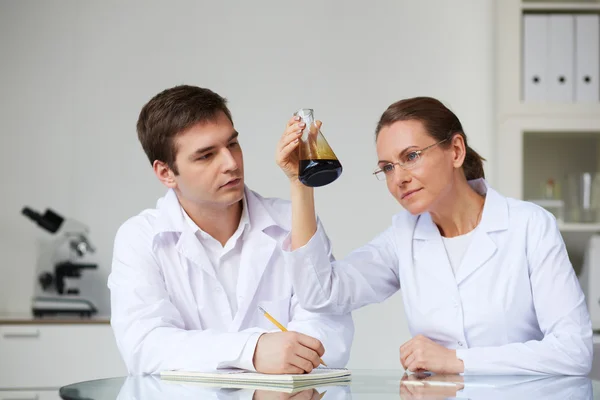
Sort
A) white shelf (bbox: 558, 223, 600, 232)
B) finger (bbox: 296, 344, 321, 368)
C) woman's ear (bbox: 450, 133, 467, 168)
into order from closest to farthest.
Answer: finger (bbox: 296, 344, 321, 368)
woman's ear (bbox: 450, 133, 467, 168)
white shelf (bbox: 558, 223, 600, 232)

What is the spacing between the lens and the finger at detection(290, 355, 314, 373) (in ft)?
4.95

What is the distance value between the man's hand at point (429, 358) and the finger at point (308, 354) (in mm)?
225

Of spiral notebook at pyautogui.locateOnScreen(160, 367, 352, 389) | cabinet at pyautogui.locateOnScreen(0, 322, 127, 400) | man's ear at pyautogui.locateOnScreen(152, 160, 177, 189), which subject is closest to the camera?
spiral notebook at pyautogui.locateOnScreen(160, 367, 352, 389)

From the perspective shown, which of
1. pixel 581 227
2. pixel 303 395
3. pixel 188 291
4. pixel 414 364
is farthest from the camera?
pixel 581 227

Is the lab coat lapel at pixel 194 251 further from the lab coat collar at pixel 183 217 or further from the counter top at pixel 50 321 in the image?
the counter top at pixel 50 321

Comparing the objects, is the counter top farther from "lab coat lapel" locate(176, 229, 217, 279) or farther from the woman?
the woman

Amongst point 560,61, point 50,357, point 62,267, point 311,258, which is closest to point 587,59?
point 560,61

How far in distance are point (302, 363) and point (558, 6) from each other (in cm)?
244

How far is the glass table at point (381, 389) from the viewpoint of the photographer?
1294 mm

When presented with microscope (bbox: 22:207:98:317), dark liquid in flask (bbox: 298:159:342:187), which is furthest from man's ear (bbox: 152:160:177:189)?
microscope (bbox: 22:207:98:317)

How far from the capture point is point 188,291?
1.94m

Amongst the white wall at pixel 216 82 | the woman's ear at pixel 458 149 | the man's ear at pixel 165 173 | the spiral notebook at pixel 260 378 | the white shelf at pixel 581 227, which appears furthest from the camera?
the white wall at pixel 216 82

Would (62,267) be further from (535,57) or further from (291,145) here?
(535,57)

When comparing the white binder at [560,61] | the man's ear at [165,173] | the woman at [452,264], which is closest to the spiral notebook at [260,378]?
the woman at [452,264]
